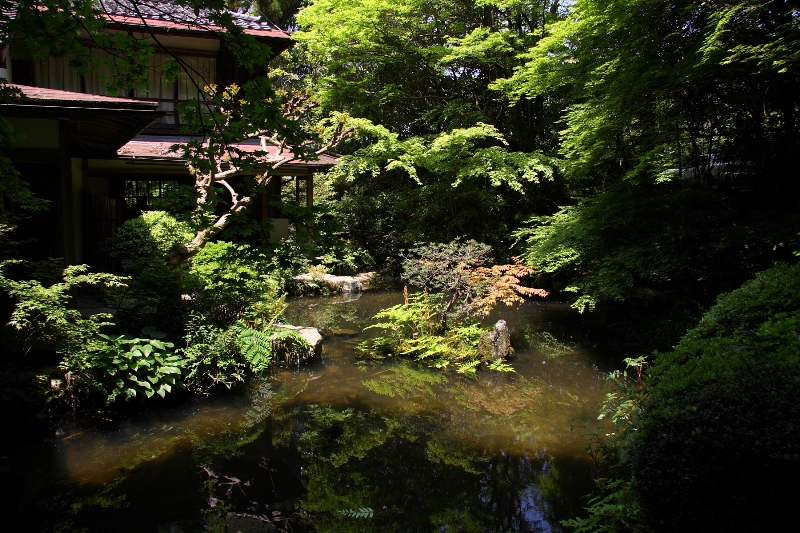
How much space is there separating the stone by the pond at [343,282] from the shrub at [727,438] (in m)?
12.1

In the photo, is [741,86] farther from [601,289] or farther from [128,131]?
[128,131]

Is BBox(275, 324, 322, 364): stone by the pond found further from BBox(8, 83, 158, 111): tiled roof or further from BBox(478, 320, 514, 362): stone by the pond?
BBox(8, 83, 158, 111): tiled roof

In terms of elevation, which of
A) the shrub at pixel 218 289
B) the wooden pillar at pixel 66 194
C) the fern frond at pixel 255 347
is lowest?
the fern frond at pixel 255 347

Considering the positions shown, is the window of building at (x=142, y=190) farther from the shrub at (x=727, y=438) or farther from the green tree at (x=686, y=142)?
the shrub at (x=727, y=438)

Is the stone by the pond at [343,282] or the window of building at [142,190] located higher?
the window of building at [142,190]

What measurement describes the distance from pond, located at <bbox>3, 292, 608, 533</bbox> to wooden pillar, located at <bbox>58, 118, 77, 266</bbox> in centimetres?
255

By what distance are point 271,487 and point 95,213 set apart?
867 cm

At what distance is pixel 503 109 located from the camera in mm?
19266

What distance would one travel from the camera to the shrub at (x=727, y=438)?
259 centimetres

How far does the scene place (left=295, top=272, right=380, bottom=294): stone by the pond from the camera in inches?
593

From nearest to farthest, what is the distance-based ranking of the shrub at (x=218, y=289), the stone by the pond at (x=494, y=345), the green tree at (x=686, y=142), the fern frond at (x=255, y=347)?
the green tree at (x=686, y=142) → the fern frond at (x=255, y=347) → the shrub at (x=218, y=289) → the stone by the pond at (x=494, y=345)

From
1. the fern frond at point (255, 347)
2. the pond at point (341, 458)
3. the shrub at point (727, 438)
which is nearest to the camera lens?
the shrub at point (727, 438)

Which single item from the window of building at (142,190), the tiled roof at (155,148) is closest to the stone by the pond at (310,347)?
the tiled roof at (155,148)

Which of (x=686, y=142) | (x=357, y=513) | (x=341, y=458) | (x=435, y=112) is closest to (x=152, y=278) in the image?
(x=341, y=458)
